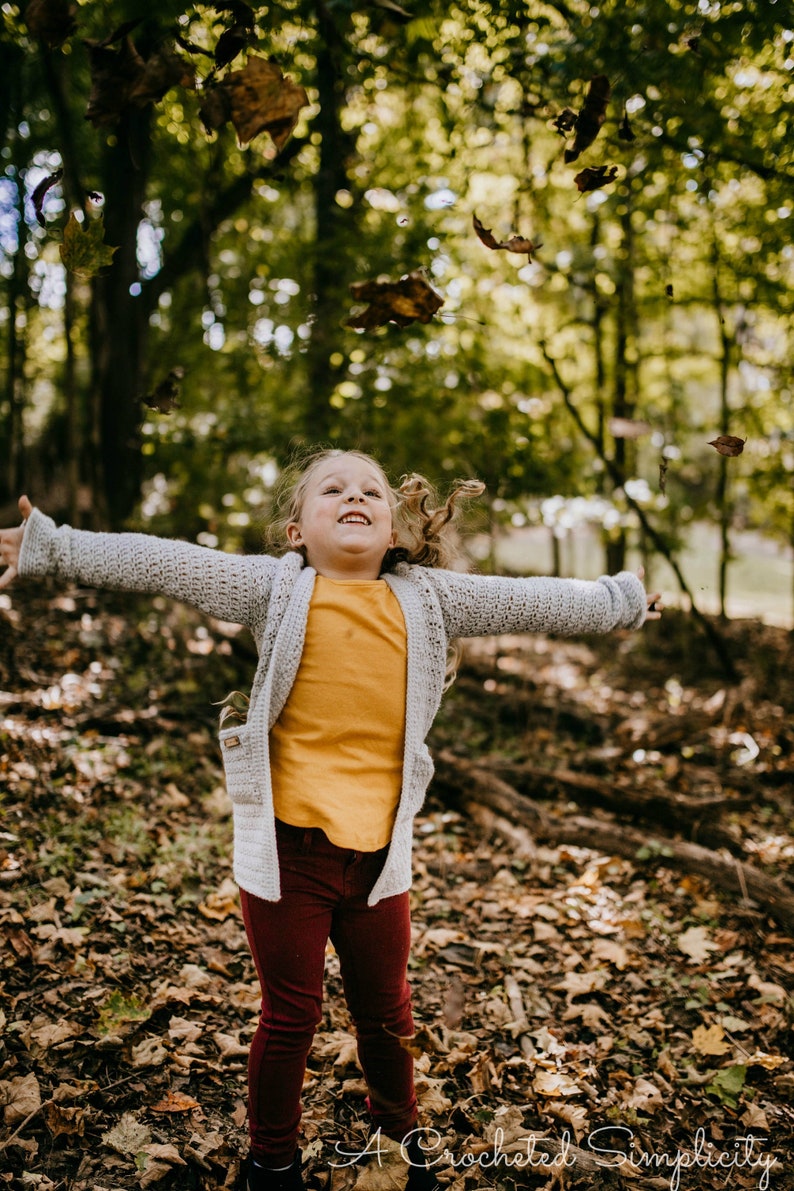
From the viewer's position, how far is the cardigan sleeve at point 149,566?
2111 millimetres

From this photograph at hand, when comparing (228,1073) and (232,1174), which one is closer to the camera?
(232,1174)

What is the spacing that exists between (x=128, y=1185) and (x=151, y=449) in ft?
14.6

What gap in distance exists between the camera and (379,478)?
92.4 inches

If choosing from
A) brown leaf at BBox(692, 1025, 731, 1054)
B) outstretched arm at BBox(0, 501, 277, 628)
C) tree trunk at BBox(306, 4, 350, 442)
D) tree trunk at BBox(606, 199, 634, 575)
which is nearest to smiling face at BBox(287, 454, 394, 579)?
outstretched arm at BBox(0, 501, 277, 628)

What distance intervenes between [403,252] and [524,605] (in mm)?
3358

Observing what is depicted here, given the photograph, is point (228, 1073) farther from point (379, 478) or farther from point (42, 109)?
point (42, 109)

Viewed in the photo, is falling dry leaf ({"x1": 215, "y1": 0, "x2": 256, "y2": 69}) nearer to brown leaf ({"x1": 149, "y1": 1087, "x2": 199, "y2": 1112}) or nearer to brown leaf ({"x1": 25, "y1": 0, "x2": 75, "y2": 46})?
brown leaf ({"x1": 25, "y1": 0, "x2": 75, "y2": 46})

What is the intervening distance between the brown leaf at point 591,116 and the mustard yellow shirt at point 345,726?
1612mm

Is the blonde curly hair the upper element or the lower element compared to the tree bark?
upper

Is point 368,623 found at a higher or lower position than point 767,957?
higher

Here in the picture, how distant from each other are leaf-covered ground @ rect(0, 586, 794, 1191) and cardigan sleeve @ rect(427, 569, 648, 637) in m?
1.55

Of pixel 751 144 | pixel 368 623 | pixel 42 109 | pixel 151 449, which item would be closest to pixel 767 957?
pixel 368 623

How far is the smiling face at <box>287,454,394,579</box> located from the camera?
2205 millimetres

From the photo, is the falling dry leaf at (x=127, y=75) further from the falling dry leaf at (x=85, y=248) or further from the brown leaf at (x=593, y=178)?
the brown leaf at (x=593, y=178)
